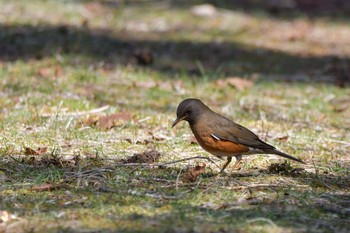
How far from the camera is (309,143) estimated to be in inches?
265

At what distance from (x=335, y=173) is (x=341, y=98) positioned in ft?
10.4

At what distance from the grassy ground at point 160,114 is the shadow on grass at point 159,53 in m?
0.03

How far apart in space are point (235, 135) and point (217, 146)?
6.4 inches

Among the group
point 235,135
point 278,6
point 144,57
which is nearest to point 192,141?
point 235,135

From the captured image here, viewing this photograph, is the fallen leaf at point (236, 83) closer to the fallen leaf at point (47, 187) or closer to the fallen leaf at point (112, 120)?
the fallen leaf at point (112, 120)

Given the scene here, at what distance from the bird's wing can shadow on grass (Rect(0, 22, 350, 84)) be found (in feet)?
12.1

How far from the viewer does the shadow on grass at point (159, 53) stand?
32.2 ft

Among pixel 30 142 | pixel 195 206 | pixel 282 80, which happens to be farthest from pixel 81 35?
pixel 195 206

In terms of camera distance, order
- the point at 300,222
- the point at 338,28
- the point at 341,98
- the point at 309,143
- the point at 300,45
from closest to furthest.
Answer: the point at 300,222
the point at 309,143
the point at 341,98
the point at 300,45
the point at 338,28

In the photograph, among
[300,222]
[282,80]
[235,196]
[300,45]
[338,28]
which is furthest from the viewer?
[338,28]

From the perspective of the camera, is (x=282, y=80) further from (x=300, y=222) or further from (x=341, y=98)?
(x=300, y=222)

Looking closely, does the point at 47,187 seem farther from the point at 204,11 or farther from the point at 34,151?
the point at 204,11

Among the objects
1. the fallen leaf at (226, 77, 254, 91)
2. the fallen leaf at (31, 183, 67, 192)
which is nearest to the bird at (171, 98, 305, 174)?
the fallen leaf at (31, 183, 67, 192)

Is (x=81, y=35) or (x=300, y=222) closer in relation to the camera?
(x=300, y=222)
